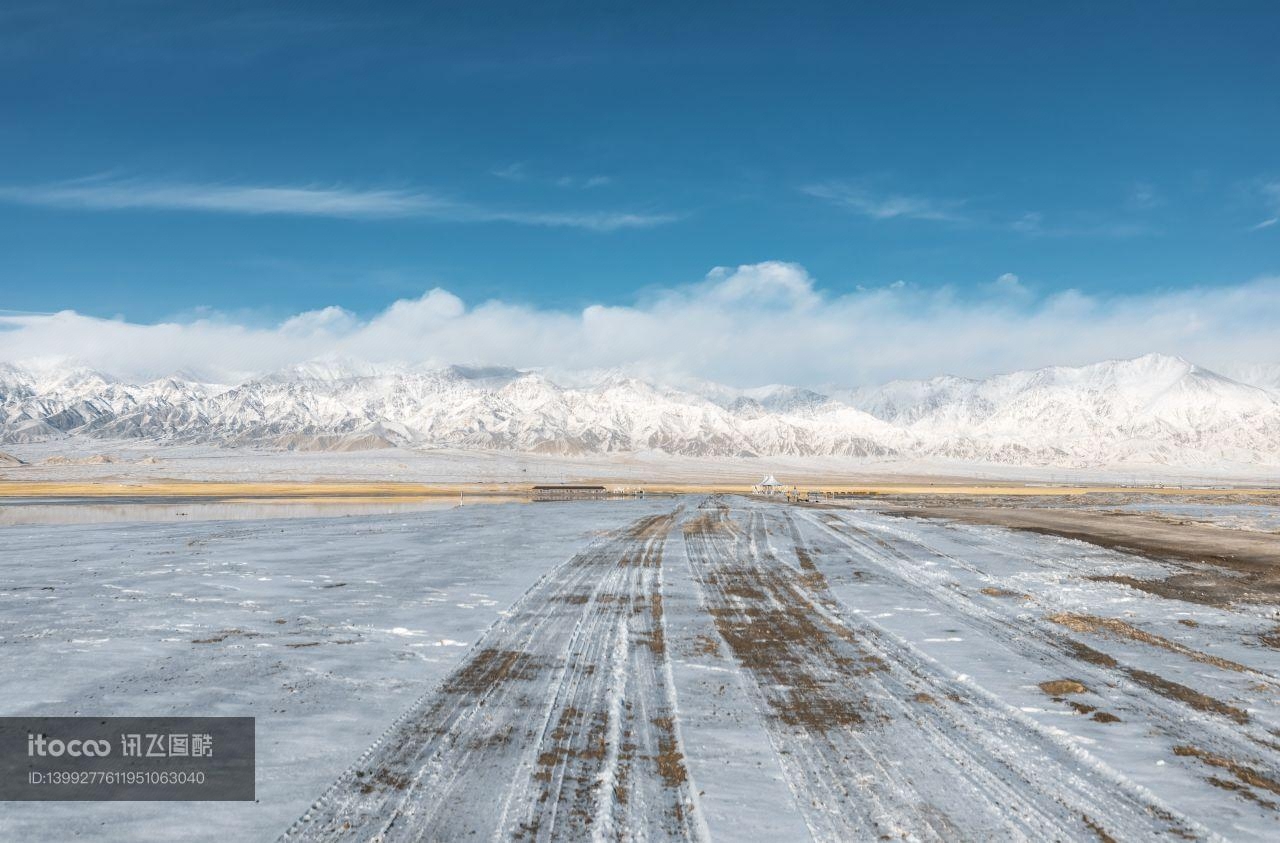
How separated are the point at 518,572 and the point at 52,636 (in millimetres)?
9592

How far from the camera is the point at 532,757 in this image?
6723 mm

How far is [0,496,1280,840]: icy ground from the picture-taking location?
18.7ft

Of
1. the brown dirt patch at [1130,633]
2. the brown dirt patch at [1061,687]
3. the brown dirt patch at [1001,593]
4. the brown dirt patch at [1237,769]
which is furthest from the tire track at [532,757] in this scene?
the brown dirt patch at [1001,593]

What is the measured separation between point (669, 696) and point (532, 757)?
2365 mm

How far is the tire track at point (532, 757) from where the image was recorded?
5531 millimetres

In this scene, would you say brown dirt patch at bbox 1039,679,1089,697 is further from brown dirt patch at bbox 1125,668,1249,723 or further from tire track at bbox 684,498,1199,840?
tire track at bbox 684,498,1199,840

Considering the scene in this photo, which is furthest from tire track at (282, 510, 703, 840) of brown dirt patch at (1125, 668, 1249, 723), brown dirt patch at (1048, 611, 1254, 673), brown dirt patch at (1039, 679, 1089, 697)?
brown dirt patch at (1048, 611, 1254, 673)

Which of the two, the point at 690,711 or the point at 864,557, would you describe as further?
the point at 864,557

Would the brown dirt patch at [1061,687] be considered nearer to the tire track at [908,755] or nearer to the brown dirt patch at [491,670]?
the tire track at [908,755]

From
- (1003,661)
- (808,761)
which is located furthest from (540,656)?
(1003,661)

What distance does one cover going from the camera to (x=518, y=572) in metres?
18.4

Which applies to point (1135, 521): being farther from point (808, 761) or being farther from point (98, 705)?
point (98, 705)

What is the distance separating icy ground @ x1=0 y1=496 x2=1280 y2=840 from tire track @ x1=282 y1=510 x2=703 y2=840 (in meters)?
0.03

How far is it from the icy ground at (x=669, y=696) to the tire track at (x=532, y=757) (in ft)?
0.11
